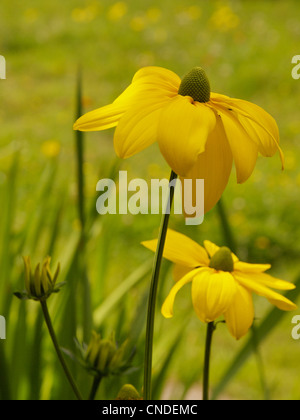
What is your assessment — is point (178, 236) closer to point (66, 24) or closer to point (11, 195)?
point (11, 195)

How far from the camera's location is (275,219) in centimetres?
206

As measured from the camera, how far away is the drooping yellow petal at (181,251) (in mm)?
417

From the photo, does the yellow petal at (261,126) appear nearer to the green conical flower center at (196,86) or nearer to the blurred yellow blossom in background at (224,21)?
the green conical flower center at (196,86)

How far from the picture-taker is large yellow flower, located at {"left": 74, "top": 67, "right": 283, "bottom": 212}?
32 centimetres

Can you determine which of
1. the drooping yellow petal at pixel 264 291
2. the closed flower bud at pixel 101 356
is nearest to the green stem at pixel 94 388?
the closed flower bud at pixel 101 356

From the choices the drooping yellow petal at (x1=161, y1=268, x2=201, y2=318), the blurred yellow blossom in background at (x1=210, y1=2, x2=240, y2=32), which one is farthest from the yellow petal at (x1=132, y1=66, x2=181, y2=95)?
the blurred yellow blossom in background at (x1=210, y1=2, x2=240, y2=32)

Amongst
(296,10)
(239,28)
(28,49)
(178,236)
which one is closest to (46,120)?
(28,49)

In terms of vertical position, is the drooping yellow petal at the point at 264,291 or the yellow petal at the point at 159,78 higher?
the yellow petal at the point at 159,78

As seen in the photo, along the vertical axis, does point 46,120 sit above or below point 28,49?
below

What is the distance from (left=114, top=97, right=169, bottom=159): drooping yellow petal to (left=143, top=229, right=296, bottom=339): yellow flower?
96 mm

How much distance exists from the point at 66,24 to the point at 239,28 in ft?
2.62

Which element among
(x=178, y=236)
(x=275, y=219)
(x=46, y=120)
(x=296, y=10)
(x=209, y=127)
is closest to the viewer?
(x=209, y=127)

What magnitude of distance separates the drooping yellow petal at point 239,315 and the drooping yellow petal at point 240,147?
0.34ft

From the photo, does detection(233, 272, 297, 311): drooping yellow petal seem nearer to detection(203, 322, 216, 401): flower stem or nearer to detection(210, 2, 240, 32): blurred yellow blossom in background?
detection(203, 322, 216, 401): flower stem
